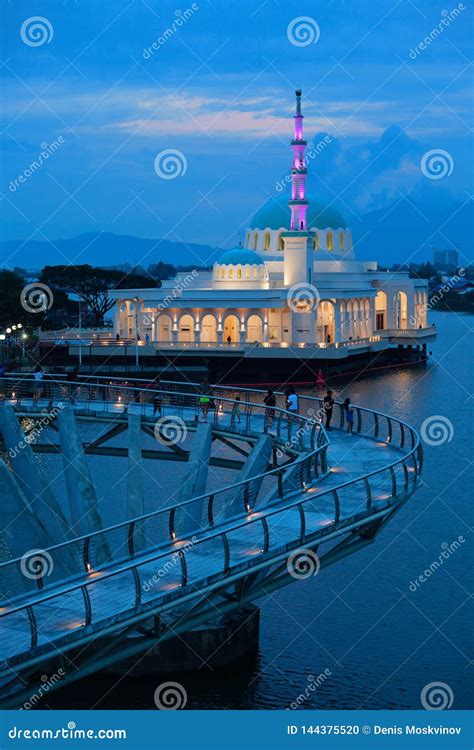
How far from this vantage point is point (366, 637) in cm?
2536

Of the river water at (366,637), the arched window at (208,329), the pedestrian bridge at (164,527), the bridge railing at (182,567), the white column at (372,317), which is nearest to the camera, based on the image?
the bridge railing at (182,567)

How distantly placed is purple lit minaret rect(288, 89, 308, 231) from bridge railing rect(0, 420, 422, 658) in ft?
253

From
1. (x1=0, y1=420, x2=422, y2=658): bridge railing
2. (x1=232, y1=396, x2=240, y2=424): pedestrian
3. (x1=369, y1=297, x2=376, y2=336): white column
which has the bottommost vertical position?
(x1=0, y1=420, x2=422, y2=658): bridge railing

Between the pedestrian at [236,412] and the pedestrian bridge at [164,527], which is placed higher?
the pedestrian at [236,412]

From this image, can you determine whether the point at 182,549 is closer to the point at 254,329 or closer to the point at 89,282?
the point at 254,329

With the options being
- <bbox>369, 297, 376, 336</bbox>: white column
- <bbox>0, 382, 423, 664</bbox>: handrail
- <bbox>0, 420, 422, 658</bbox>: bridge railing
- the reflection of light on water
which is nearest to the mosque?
<bbox>369, 297, 376, 336</bbox>: white column

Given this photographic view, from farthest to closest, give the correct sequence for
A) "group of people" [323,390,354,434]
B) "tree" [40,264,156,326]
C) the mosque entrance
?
"tree" [40,264,156,326]
the mosque entrance
"group of people" [323,390,354,434]

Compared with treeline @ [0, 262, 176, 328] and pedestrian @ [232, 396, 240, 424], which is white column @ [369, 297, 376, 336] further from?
pedestrian @ [232, 396, 240, 424]

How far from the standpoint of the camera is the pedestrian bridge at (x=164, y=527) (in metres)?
16.2

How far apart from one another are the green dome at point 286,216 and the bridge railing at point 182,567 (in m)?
84.7

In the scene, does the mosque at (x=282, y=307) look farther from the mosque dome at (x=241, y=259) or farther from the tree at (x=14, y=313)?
the tree at (x=14, y=313)

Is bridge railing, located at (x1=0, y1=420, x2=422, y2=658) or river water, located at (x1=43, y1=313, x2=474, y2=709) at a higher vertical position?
bridge railing, located at (x1=0, y1=420, x2=422, y2=658)

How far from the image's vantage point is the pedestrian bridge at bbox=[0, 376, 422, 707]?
53.1 ft

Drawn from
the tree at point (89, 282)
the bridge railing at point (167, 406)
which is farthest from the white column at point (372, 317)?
the bridge railing at point (167, 406)
